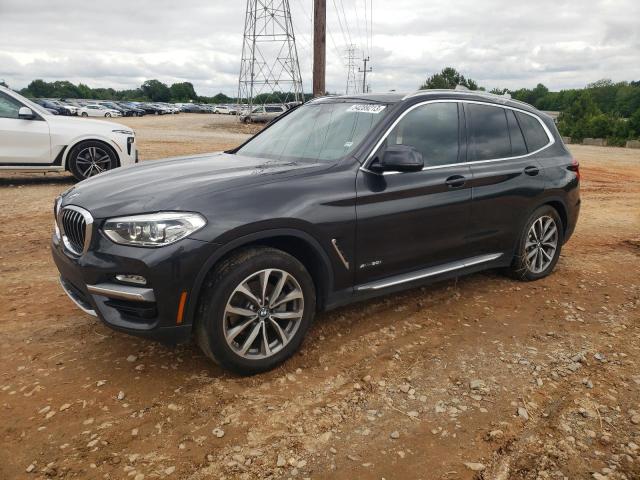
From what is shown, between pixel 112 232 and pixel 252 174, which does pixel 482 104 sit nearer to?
pixel 252 174

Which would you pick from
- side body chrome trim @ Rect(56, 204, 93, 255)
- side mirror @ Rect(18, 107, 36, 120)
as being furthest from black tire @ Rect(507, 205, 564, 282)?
side mirror @ Rect(18, 107, 36, 120)

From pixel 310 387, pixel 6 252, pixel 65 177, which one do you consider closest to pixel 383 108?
pixel 310 387

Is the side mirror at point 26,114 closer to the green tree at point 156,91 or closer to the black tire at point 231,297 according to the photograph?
the black tire at point 231,297

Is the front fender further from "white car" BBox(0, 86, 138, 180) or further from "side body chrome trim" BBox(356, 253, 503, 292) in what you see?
"side body chrome trim" BBox(356, 253, 503, 292)

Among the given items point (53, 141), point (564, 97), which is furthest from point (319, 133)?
point (564, 97)

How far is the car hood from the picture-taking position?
309 centimetres

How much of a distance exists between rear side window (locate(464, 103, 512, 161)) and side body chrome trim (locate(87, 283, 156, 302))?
286 cm

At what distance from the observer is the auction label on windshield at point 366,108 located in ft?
13.4

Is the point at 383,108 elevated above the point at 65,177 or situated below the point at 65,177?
above

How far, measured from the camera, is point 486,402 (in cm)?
314

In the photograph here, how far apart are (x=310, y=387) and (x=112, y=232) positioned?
59.1 inches

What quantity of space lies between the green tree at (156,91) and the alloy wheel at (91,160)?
399ft

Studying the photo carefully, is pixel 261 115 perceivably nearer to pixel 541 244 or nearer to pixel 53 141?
pixel 53 141

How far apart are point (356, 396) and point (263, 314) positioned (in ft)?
2.46
